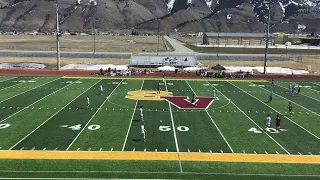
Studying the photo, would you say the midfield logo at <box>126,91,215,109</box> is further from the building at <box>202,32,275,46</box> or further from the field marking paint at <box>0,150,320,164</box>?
the building at <box>202,32,275,46</box>

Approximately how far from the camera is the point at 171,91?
4503 cm

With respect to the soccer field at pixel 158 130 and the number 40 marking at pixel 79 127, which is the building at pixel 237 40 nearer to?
the soccer field at pixel 158 130

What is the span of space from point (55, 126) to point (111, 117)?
4864 millimetres

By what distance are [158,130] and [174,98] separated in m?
12.9

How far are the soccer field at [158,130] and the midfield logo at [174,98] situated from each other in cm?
10

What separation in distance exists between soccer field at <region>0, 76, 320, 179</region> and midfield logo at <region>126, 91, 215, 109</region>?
Result: 103 millimetres

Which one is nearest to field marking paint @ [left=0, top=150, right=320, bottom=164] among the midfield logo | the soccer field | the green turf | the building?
the soccer field

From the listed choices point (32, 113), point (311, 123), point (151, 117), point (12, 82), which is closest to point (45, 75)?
point (12, 82)

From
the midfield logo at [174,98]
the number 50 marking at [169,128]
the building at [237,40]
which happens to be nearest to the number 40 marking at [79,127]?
the number 50 marking at [169,128]

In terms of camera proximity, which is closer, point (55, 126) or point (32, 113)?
point (55, 126)

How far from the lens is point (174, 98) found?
131 feet

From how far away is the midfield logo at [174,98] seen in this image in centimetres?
3634

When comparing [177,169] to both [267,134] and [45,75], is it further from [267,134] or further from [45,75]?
[45,75]

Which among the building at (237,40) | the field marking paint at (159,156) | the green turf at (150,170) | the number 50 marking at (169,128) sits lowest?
the green turf at (150,170)
